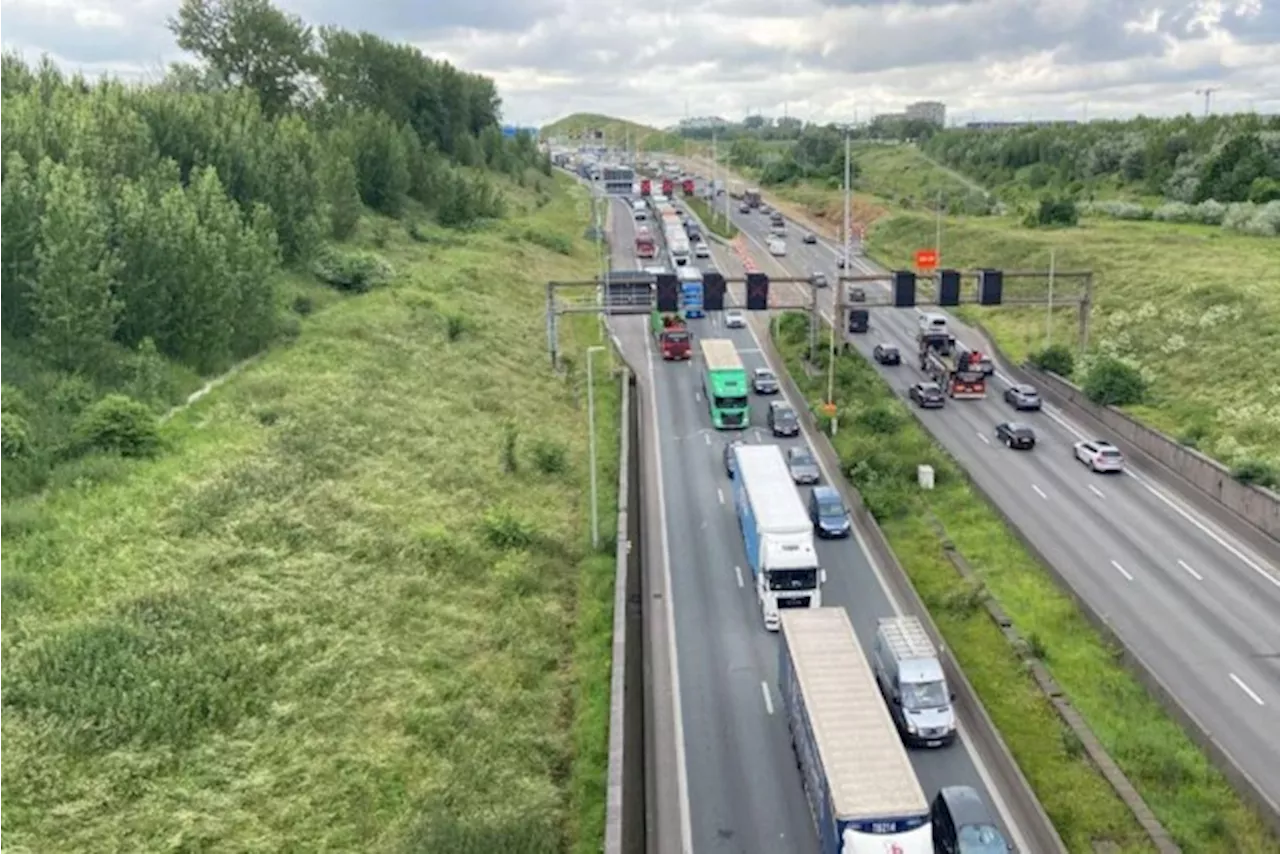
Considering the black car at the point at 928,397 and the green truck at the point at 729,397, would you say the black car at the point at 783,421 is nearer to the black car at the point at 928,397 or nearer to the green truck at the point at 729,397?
the green truck at the point at 729,397

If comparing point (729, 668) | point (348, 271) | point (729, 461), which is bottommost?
point (729, 668)

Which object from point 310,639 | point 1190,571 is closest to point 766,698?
point 310,639

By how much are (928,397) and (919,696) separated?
35140 millimetres

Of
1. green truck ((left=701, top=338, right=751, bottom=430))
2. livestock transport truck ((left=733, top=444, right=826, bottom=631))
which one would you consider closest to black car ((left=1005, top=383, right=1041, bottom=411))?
green truck ((left=701, top=338, right=751, bottom=430))

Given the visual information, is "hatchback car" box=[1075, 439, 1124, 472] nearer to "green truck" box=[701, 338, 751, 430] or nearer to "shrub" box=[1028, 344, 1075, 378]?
"shrub" box=[1028, 344, 1075, 378]

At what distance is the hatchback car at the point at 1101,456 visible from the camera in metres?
49.1

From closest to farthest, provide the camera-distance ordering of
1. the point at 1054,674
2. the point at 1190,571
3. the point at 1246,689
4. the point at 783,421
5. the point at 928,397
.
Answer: the point at 1246,689
the point at 1054,674
the point at 1190,571
the point at 783,421
the point at 928,397

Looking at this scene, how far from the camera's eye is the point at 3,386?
125 feet

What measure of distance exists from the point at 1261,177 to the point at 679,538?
328 ft

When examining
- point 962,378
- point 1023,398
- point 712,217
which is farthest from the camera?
point 712,217

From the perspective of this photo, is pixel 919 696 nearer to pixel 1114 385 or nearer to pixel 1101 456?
pixel 1101 456

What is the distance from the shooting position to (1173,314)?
70.9 meters

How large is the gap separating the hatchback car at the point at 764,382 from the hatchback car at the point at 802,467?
44.3 feet

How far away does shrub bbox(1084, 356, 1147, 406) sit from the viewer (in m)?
56.2
